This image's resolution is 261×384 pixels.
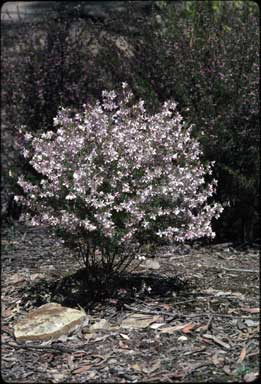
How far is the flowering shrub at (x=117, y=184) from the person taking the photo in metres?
3.99

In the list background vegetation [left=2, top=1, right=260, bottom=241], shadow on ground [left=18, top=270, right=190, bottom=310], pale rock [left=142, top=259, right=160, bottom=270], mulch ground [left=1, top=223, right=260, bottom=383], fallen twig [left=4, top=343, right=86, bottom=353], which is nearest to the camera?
mulch ground [left=1, top=223, right=260, bottom=383]

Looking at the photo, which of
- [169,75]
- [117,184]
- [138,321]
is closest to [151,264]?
[138,321]

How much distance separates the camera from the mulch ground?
3557mm

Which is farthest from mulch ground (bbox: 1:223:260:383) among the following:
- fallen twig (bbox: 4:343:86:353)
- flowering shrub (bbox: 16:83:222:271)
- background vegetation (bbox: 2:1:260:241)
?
background vegetation (bbox: 2:1:260:241)

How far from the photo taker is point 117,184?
4062 mm

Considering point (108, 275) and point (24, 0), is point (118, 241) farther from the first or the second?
point (24, 0)

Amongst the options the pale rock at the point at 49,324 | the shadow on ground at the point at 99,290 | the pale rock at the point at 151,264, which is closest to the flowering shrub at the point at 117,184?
the shadow on ground at the point at 99,290

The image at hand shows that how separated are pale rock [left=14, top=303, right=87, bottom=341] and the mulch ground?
0.17ft

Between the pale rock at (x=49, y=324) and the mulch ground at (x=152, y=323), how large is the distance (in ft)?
0.17

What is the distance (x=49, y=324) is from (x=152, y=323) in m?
0.55

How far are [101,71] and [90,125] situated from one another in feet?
7.31

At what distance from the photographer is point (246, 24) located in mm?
5914

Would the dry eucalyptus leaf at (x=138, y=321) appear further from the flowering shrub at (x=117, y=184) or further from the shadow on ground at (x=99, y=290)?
the flowering shrub at (x=117, y=184)

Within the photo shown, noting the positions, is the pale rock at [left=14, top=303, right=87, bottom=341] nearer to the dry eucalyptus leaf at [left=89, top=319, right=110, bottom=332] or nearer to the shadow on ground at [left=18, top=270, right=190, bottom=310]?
the dry eucalyptus leaf at [left=89, top=319, right=110, bottom=332]
